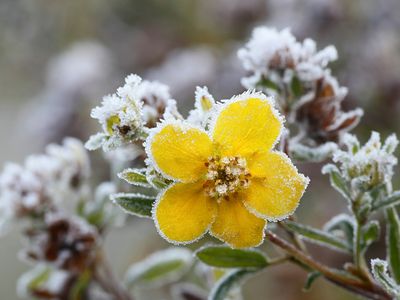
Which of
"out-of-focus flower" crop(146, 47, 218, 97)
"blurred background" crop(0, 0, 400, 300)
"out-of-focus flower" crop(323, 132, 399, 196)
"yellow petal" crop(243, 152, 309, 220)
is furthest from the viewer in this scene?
"out-of-focus flower" crop(146, 47, 218, 97)

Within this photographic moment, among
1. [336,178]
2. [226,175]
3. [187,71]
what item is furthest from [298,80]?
[187,71]

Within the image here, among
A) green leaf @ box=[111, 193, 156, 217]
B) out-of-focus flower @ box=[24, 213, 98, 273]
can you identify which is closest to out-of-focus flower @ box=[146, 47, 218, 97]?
out-of-focus flower @ box=[24, 213, 98, 273]

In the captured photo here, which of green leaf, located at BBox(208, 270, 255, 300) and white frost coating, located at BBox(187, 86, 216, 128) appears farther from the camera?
green leaf, located at BBox(208, 270, 255, 300)

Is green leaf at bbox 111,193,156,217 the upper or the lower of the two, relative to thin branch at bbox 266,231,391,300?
upper

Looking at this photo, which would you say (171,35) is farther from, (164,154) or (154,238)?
(164,154)

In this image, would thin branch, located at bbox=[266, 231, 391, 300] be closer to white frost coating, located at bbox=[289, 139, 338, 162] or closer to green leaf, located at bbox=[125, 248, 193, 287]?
white frost coating, located at bbox=[289, 139, 338, 162]

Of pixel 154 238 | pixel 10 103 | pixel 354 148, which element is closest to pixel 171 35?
pixel 154 238

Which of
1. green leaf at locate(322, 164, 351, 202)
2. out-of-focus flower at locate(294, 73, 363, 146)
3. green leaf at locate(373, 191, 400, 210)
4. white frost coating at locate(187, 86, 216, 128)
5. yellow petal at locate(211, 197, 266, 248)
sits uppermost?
out-of-focus flower at locate(294, 73, 363, 146)
